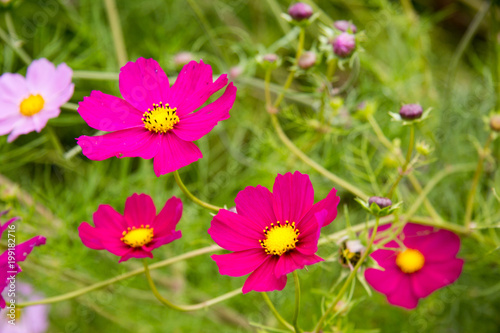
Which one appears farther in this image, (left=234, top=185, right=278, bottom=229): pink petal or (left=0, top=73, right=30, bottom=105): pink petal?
(left=0, top=73, right=30, bottom=105): pink petal

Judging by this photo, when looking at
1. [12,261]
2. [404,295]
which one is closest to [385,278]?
[404,295]

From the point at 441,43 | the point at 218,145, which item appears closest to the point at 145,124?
the point at 218,145

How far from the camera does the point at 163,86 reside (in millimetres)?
472

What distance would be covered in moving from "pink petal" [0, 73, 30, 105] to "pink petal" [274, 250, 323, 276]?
0.42m

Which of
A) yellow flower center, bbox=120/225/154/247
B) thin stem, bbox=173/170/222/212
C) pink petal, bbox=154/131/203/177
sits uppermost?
pink petal, bbox=154/131/203/177

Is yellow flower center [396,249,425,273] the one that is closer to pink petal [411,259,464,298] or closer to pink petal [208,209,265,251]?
pink petal [411,259,464,298]

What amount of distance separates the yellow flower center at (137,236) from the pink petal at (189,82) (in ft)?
0.36

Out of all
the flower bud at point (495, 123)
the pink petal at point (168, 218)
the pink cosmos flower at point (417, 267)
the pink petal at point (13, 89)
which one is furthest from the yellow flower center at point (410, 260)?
the pink petal at point (13, 89)

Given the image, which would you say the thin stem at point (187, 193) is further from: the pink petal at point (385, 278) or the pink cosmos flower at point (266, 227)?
the pink petal at point (385, 278)

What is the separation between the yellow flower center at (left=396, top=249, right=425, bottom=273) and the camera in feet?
1.89

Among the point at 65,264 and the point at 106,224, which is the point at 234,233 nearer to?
the point at 106,224

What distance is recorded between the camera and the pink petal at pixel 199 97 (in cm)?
44

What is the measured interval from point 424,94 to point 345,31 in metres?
0.41

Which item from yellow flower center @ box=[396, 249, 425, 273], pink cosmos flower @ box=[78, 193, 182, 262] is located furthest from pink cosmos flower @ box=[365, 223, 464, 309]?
pink cosmos flower @ box=[78, 193, 182, 262]
